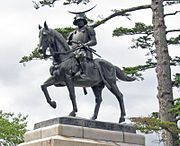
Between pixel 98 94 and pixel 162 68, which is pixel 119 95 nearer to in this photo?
pixel 98 94

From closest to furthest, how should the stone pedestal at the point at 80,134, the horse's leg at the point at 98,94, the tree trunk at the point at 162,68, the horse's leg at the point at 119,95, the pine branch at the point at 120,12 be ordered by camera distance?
1. the stone pedestal at the point at 80,134
2. the horse's leg at the point at 98,94
3. the horse's leg at the point at 119,95
4. the tree trunk at the point at 162,68
5. the pine branch at the point at 120,12

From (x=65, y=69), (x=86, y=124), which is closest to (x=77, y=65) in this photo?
(x=65, y=69)

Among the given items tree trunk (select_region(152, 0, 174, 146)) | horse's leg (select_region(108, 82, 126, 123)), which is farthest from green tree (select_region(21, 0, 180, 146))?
horse's leg (select_region(108, 82, 126, 123))

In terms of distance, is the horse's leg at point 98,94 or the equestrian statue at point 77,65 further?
the horse's leg at point 98,94

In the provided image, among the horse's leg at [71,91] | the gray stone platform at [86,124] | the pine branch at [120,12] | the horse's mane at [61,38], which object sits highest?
the pine branch at [120,12]

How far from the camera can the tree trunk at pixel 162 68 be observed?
2075 cm

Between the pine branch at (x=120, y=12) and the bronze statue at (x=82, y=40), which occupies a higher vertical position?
the pine branch at (x=120, y=12)

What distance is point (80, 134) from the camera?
12320 mm

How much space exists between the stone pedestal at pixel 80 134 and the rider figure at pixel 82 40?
149 centimetres

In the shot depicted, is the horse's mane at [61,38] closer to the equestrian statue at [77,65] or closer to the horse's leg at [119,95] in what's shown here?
the equestrian statue at [77,65]

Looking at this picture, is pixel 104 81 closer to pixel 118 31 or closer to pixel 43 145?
pixel 43 145

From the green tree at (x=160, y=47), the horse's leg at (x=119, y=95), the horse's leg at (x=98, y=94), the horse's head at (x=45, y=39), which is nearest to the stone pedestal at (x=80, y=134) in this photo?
the horse's leg at (x=119, y=95)

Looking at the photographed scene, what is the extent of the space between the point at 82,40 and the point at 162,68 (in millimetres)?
8188

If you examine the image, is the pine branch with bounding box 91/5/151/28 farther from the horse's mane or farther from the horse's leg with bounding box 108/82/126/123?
the horse's mane
